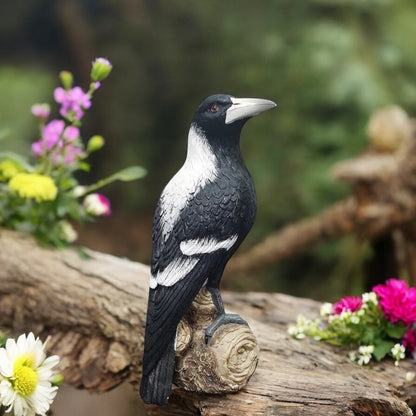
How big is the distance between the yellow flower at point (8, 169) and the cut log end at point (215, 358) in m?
0.75

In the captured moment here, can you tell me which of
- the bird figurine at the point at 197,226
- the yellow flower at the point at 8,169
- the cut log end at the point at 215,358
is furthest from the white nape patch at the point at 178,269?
the yellow flower at the point at 8,169

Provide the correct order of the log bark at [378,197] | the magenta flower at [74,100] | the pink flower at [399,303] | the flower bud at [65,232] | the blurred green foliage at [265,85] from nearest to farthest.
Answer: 1. the pink flower at [399,303]
2. the magenta flower at [74,100]
3. the flower bud at [65,232]
4. the log bark at [378,197]
5. the blurred green foliage at [265,85]

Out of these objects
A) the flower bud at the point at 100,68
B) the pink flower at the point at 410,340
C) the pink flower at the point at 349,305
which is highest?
the flower bud at the point at 100,68

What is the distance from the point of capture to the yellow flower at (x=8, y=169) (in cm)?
174

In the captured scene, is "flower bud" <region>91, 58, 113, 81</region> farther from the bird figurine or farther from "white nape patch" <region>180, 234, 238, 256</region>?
"white nape patch" <region>180, 234, 238, 256</region>

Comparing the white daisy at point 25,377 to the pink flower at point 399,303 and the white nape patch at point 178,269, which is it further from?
the pink flower at point 399,303

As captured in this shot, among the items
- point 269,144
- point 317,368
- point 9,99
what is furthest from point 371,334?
point 9,99

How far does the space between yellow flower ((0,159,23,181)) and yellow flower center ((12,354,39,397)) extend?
714mm

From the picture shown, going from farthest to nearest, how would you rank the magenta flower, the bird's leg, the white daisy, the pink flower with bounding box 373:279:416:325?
the magenta flower
the pink flower with bounding box 373:279:416:325
the bird's leg
the white daisy

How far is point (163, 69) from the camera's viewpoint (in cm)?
380

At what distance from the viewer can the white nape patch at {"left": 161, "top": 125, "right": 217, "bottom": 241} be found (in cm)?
119

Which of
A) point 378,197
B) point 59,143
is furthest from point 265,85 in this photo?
point 59,143

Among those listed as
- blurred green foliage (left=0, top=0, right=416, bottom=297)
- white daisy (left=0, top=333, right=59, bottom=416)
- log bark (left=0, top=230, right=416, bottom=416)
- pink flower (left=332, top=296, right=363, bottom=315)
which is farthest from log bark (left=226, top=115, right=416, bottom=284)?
white daisy (left=0, top=333, right=59, bottom=416)

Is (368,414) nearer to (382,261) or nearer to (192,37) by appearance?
(382,261)
